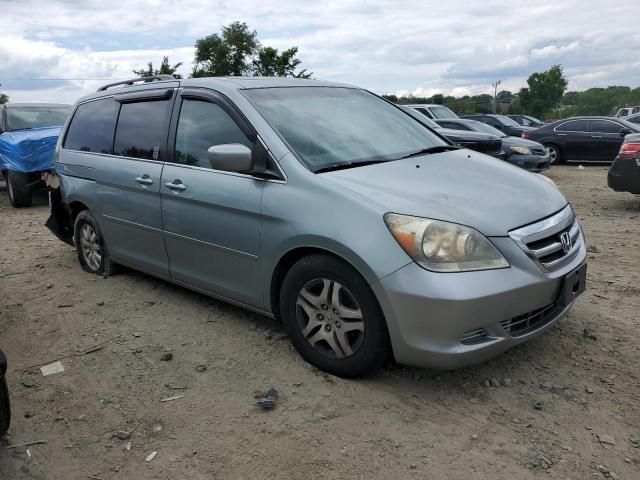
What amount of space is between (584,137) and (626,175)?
7758 mm

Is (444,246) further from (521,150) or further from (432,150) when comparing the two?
(521,150)

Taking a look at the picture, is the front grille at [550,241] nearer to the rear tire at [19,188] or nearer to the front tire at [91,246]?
the front tire at [91,246]

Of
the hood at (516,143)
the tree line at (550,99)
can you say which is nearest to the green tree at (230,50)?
the tree line at (550,99)

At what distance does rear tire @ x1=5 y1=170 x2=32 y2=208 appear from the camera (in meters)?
9.58

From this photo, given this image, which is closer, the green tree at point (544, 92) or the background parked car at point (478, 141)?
the background parked car at point (478, 141)

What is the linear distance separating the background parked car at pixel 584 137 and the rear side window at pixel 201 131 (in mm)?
12685

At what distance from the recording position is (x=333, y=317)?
317 centimetres

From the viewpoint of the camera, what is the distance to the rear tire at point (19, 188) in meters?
9.58

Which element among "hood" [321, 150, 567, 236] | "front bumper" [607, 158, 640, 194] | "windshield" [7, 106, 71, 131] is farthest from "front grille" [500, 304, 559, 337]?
"windshield" [7, 106, 71, 131]

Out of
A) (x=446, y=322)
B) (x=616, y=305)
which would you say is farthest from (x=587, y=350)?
(x=446, y=322)

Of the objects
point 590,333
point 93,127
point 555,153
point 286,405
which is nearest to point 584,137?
point 555,153

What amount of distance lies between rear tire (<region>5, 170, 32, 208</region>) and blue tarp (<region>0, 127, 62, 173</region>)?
10cm

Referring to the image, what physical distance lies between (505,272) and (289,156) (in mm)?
1389

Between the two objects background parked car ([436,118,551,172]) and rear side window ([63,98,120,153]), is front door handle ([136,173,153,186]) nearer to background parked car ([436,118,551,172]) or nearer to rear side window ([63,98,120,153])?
rear side window ([63,98,120,153])
